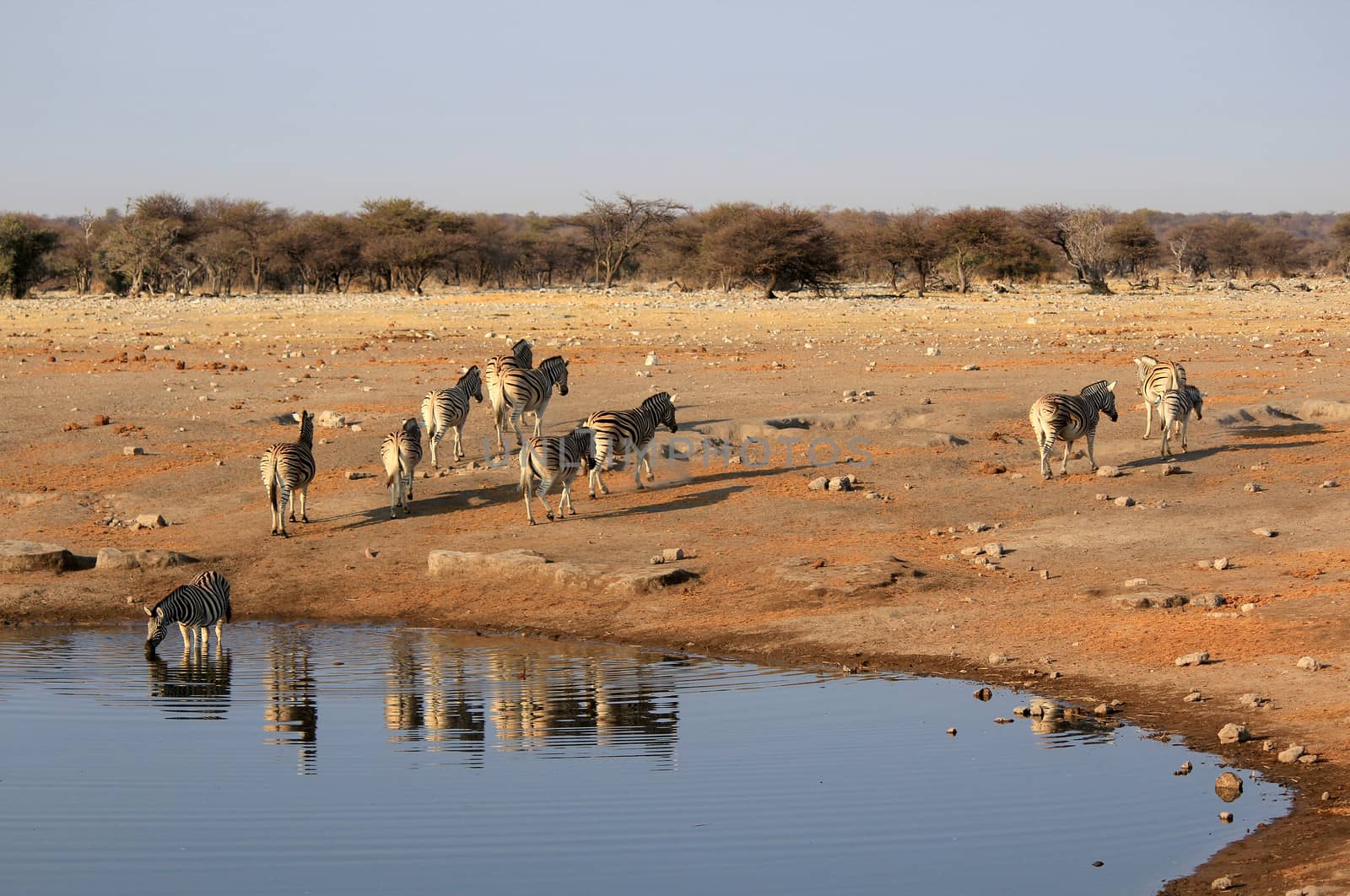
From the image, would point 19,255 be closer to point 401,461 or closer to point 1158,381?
point 401,461

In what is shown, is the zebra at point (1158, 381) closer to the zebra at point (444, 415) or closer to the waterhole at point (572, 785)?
the zebra at point (444, 415)

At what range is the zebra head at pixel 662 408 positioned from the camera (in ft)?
59.4

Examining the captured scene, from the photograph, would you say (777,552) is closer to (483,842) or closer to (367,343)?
(483,842)

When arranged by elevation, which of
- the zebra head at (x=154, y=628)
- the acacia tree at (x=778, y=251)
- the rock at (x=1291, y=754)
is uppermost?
the acacia tree at (x=778, y=251)

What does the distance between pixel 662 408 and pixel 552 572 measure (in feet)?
15.3

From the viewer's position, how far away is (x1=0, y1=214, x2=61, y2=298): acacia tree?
204ft

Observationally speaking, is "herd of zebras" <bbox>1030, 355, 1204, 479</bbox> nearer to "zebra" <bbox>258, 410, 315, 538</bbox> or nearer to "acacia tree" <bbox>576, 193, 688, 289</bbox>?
"zebra" <bbox>258, 410, 315, 538</bbox>

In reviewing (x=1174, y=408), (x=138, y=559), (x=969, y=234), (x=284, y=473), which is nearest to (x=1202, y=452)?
(x=1174, y=408)

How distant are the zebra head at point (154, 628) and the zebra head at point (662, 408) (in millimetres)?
7157

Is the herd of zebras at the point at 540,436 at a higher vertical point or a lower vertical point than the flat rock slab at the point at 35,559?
higher

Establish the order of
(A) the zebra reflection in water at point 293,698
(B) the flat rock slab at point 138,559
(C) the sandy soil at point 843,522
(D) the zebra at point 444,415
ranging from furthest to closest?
(D) the zebra at point 444,415 < (B) the flat rock slab at point 138,559 < (C) the sandy soil at point 843,522 < (A) the zebra reflection in water at point 293,698

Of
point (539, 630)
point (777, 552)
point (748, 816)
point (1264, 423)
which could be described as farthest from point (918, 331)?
point (748, 816)

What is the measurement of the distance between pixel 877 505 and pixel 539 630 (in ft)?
16.9

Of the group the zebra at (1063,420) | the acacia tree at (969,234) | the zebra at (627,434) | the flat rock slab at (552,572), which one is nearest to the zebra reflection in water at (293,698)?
the flat rock slab at (552,572)
